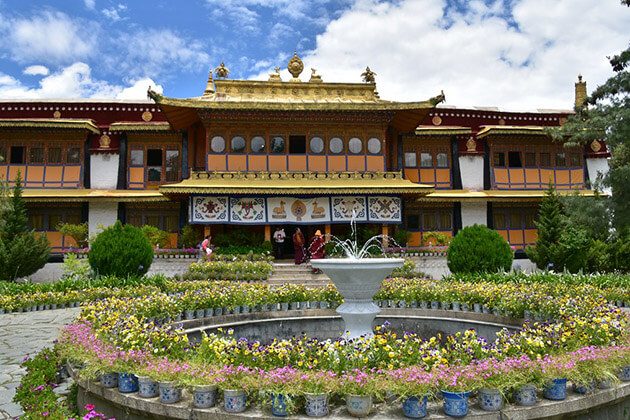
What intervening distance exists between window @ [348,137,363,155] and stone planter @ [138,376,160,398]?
19.1m

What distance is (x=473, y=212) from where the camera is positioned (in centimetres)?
2620

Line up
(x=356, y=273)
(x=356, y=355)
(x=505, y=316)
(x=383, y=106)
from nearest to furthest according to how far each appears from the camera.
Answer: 1. (x=356, y=355)
2. (x=356, y=273)
3. (x=505, y=316)
4. (x=383, y=106)

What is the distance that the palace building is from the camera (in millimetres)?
22125

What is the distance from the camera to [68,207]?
2492cm

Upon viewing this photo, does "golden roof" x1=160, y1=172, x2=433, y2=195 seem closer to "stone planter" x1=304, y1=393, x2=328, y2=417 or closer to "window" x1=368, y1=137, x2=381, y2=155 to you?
"window" x1=368, y1=137, x2=381, y2=155

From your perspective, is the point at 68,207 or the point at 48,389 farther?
the point at 68,207

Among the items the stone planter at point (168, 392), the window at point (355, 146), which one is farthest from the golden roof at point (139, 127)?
the stone planter at point (168, 392)

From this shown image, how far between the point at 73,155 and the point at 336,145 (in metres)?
13.2

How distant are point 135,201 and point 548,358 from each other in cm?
2247

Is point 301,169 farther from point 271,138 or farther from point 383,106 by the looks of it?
point 383,106

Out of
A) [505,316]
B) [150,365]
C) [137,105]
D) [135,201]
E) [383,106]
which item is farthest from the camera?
[137,105]

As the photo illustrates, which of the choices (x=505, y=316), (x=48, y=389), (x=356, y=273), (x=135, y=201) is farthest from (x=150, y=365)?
(x=135, y=201)

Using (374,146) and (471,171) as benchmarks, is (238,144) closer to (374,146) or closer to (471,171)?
(374,146)

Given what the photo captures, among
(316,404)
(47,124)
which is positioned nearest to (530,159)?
(47,124)
